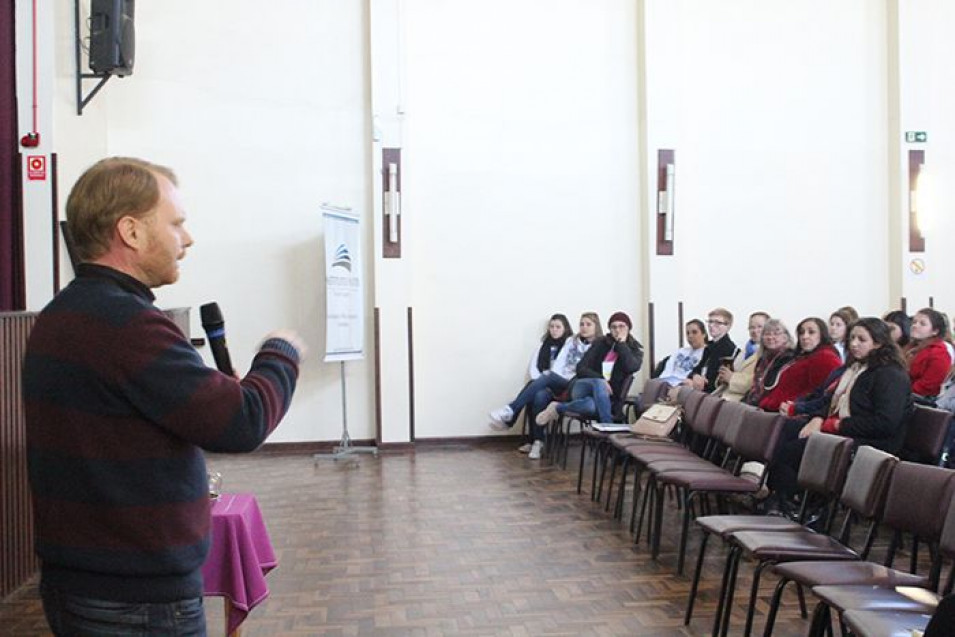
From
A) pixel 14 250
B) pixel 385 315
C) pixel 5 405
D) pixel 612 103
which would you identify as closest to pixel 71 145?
pixel 14 250

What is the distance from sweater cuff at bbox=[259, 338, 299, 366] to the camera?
60.8 inches

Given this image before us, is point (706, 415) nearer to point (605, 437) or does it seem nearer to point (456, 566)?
point (605, 437)

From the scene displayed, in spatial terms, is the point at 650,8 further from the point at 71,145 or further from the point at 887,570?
the point at 887,570

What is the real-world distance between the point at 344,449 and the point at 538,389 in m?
1.76

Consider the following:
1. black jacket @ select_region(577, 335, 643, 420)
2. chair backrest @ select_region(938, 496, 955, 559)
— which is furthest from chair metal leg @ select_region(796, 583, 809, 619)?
black jacket @ select_region(577, 335, 643, 420)

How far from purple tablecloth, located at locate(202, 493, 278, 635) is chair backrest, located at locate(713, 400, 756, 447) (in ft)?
8.63

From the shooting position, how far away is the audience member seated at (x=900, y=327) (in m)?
6.53

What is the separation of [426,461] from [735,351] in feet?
8.79

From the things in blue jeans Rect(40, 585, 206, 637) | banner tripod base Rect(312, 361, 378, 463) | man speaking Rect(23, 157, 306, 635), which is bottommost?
banner tripod base Rect(312, 361, 378, 463)

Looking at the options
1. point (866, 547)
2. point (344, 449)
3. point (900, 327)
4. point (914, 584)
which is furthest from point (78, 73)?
point (914, 584)

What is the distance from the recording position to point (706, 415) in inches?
206

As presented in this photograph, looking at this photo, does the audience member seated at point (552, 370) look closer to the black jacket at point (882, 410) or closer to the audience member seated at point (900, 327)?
the audience member seated at point (900, 327)

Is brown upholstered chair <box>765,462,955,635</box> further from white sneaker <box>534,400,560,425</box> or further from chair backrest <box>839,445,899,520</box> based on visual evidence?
white sneaker <box>534,400,560,425</box>

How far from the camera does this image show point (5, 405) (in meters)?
3.86
